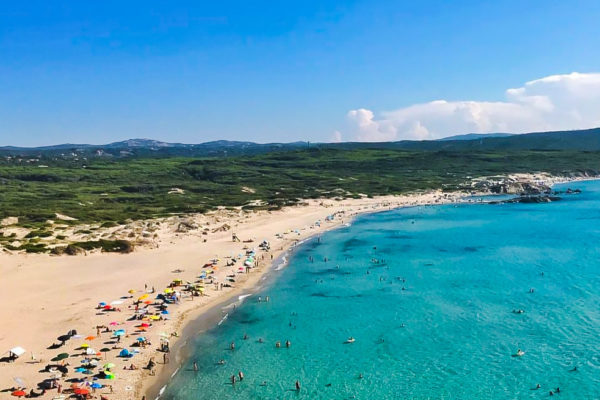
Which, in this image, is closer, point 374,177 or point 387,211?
point 387,211

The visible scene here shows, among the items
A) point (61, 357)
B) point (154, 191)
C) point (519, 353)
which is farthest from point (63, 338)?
point (154, 191)

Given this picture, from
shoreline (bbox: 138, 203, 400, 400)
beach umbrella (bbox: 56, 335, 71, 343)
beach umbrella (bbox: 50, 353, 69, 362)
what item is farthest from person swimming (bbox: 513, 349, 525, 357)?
beach umbrella (bbox: 56, 335, 71, 343)

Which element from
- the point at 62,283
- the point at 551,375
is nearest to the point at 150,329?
the point at 62,283

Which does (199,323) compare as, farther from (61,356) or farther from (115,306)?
(61,356)

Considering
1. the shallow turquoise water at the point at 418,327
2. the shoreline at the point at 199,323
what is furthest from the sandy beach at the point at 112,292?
the shallow turquoise water at the point at 418,327

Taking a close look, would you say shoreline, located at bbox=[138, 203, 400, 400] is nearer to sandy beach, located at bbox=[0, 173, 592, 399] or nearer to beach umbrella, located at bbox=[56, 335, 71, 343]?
sandy beach, located at bbox=[0, 173, 592, 399]

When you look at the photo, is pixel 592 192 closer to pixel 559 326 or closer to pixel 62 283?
pixel 559 326
